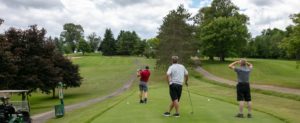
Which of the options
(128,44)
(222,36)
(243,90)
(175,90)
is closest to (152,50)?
(128,44)

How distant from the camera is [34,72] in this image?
41.0m

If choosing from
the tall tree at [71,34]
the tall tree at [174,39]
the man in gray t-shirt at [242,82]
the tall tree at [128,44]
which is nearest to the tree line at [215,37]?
the tall tree at [174,39]

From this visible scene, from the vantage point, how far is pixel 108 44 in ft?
531

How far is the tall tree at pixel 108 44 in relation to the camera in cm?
16088

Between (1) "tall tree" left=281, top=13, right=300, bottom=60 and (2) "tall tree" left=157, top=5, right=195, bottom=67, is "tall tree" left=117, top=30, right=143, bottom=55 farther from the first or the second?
(1) "tall tree" left=281, top=13, right=300, bottom=60

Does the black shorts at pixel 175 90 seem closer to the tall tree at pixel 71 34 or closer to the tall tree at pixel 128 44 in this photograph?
the tall tree at pixel 128 44

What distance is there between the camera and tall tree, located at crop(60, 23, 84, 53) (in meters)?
192

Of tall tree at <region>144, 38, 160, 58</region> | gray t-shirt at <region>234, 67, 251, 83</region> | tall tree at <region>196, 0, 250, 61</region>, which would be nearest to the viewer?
gray t-shirt at <region>234, 67, 251, 83</region>

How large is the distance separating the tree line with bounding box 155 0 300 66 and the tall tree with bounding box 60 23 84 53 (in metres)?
87.9

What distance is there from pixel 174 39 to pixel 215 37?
2514cm

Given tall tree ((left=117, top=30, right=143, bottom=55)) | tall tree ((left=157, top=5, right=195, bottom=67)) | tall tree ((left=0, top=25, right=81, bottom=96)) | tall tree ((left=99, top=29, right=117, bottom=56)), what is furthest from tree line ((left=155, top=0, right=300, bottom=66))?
tall tree ((left=99, top=29, right=117, bottom=56))

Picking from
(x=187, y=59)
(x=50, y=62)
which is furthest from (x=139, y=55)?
(x=50, y=62)

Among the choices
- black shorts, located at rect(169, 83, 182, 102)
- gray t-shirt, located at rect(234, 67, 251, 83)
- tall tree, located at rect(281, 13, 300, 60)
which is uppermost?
tall tree, located at rect(281, 13, 300, 60)

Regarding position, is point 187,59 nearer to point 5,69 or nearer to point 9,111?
point 5,69
